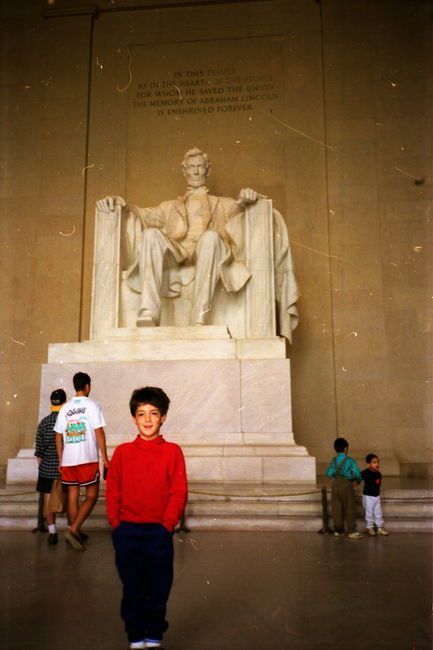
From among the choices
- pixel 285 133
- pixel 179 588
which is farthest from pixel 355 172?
pixel 179 588

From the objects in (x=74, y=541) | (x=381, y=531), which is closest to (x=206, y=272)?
(x=381, y=531)

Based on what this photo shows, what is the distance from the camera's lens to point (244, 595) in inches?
113

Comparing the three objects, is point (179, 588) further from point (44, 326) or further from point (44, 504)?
point (44, 326)

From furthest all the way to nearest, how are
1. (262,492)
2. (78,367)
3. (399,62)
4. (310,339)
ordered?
(399,62)
(310,339)
(78,367)
(262,492)

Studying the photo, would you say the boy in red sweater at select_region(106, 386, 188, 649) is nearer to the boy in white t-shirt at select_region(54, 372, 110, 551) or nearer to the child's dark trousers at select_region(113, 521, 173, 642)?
the child's dark trousers at select_region(113, 521, 173, 642)

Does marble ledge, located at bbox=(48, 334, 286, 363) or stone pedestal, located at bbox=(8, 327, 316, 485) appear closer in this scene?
stone pedestal, located at bbox=(8, 327, 316, 485)

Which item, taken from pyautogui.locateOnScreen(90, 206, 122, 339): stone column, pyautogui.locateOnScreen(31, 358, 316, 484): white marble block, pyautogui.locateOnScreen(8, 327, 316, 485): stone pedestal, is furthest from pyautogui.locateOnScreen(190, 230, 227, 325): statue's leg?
pyautogui.locateOnScreen(90, 206, 122, 339): stone column

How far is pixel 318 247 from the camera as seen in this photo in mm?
9086

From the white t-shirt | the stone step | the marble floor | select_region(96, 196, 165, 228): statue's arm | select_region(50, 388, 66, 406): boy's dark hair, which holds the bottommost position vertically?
the marble floor

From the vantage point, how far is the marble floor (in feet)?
7.63

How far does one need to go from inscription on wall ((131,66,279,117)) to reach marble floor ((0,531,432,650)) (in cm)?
733

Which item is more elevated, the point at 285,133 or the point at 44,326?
the point at 285,133

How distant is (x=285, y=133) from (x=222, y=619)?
8.17 meters

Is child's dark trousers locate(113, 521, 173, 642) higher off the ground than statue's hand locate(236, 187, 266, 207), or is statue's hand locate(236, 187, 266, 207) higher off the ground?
statue's hand locate(236, 187, 266, 207)
